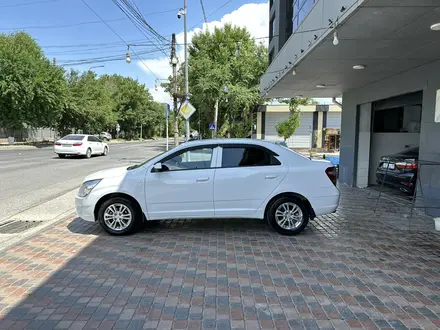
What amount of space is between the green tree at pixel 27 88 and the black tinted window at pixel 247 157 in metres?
27.6

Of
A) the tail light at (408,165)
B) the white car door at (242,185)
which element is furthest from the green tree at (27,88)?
the tail light at (408,165)

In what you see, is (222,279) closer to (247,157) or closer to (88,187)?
(247,157)

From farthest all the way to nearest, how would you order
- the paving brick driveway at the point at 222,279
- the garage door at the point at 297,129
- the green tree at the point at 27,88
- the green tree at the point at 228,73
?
the garage door at the point at 297,129 < the green tree at the point at 228,73 < the green tree at the point at 27,88 < the paving brick driveway at the point at 222,279

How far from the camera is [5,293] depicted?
11.9 feet

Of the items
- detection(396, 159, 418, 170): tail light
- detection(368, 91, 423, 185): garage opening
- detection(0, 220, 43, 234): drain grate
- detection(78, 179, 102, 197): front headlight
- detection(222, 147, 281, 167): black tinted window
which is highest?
detection(368, 91, 423, 185): garage opening

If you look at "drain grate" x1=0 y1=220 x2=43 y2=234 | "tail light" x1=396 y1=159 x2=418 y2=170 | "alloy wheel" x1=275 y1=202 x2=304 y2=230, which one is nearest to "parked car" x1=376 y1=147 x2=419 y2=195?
"tail light" x1=396 y1=159 x2=418 y2=170

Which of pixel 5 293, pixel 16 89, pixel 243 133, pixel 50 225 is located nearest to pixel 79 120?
pixel 16 89

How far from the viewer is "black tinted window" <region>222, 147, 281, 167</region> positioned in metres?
5.70

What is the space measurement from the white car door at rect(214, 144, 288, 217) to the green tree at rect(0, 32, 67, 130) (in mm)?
27735

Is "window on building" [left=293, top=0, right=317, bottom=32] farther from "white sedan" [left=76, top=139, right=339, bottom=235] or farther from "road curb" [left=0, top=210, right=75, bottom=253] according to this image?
"road curb" [left=0, top=210, right=75, bottom=253]

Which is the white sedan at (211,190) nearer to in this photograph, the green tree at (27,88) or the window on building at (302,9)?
the window on building at (302,9)

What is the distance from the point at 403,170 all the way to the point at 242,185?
196 inches

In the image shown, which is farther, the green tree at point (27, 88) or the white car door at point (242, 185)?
the green tree at point (27, 88)

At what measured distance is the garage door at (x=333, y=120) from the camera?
33.6 metres
